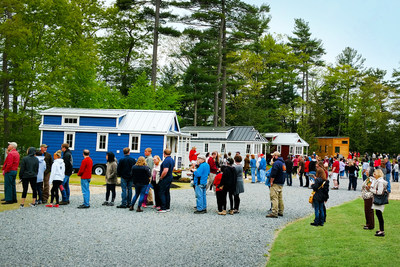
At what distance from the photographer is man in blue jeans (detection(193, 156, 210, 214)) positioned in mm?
11000

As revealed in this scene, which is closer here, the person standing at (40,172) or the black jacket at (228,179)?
the black jacket at (228,179)

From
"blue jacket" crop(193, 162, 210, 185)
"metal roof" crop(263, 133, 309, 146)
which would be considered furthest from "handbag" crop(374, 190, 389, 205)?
"metal roof" crop(263, 133, 309, 146)

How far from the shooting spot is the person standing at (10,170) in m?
11.1

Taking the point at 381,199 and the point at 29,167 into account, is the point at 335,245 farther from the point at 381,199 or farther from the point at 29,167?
the point at 29,167

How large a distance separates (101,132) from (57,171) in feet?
43.3

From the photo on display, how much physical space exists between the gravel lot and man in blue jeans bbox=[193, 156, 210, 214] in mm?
440

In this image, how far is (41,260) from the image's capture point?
19.9 feet

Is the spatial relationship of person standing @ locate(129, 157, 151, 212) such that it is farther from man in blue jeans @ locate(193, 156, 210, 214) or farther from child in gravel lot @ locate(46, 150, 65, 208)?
child in gravel lot @ locate(46, 150, 65, 208)

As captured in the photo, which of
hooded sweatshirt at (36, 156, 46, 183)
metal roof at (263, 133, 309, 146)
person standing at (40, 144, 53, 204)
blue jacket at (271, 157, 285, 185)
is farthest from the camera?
metal roof at (263, 133, 309, 146)

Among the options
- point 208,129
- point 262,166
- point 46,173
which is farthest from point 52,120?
point 208,129

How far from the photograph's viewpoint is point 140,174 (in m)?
10.9

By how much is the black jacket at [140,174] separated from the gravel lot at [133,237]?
0.96 m

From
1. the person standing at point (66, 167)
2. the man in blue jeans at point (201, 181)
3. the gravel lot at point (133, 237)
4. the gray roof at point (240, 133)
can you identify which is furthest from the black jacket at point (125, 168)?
the gray roof at point (240, 133)

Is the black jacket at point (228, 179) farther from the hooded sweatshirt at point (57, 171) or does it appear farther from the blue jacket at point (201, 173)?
the hooded sweatshirt at point (57, 171)
